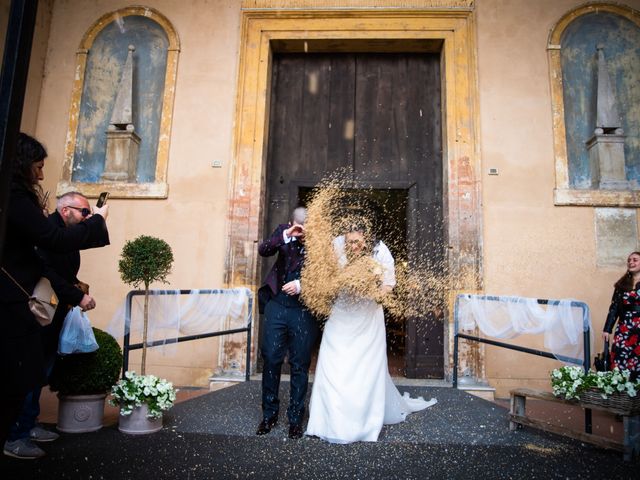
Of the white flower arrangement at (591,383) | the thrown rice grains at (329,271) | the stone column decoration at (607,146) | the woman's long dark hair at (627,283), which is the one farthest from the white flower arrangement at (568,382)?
the stone column decoration at (607,146)

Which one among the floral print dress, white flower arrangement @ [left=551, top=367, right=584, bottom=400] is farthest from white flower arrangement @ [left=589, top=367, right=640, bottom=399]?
the floral print dress

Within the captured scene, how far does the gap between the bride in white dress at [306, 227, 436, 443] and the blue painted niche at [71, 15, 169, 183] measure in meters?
4.08

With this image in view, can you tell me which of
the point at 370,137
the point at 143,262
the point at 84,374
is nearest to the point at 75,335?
the point at 84,374

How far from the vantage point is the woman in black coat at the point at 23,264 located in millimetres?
1983

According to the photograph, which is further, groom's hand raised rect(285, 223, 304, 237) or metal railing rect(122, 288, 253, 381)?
metal railing rect(122, 288, 253, 381)

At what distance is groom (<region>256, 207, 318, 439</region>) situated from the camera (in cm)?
388

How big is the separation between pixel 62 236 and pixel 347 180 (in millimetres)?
5097

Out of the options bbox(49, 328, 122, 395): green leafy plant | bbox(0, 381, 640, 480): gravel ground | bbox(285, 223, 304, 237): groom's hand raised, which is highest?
bbox(285, 223, 304, 237): groom's hand raised

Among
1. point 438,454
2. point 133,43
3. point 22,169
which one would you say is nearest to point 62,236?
point 22,169

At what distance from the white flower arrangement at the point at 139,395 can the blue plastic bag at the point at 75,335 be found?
0.41 meters

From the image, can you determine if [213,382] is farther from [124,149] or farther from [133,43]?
[133,43]

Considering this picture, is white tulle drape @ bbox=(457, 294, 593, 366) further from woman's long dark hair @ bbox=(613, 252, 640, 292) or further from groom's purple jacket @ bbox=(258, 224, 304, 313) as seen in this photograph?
groom's purple jacket @ bbox=(258, 224, 304, 313)

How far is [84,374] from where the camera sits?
12.5 feet

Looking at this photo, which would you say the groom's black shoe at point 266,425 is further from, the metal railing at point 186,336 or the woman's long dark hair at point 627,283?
the woman's long dark hair at point 627,283
